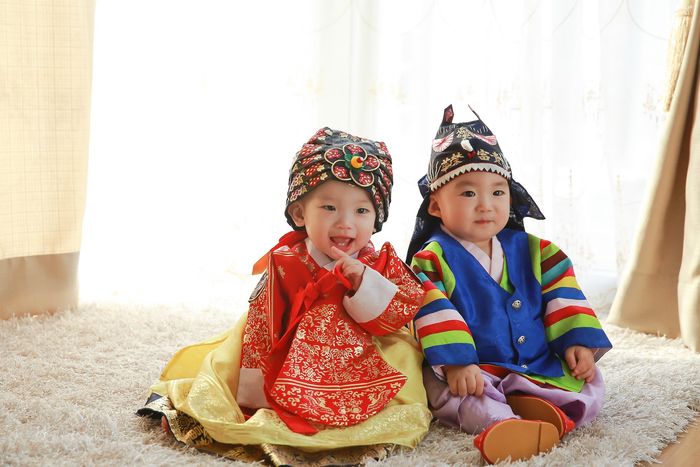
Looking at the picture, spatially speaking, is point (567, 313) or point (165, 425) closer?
point (165, 425)

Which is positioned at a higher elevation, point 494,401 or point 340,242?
point 340,242

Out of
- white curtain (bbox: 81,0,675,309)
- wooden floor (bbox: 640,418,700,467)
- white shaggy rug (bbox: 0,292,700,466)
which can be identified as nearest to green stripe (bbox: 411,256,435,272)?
white shaggy rug (bbox: 0,292,700,466)

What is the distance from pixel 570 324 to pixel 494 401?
0.84 ft

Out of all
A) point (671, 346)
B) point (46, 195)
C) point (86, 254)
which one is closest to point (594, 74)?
point (671, 346)

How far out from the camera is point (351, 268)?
5.18 ft

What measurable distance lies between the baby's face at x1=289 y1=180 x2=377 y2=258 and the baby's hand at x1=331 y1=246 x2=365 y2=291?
0.16 feet

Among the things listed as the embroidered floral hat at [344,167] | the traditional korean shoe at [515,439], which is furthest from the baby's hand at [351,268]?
the traditional korean shoe at [515,439]

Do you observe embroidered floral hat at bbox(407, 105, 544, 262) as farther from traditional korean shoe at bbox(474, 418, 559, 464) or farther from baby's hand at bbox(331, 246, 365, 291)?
traditional korean shoe at bbox(474, 418, 559, 464)

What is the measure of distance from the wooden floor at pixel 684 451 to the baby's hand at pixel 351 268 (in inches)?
24.4

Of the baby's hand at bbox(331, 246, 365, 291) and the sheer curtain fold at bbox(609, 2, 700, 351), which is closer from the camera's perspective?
the baby's hand at bbox(331, 246, 365, 291)

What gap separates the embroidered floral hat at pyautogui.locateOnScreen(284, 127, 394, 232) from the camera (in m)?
1.62

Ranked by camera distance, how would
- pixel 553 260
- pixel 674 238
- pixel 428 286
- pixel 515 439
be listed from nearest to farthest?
pixel 515 439 < pixel 428 286 < pixel 553 260 < pixel 674 238

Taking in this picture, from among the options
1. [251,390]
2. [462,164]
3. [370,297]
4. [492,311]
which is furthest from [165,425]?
[462,164]

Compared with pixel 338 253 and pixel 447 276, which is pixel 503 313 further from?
pixel 338 253
